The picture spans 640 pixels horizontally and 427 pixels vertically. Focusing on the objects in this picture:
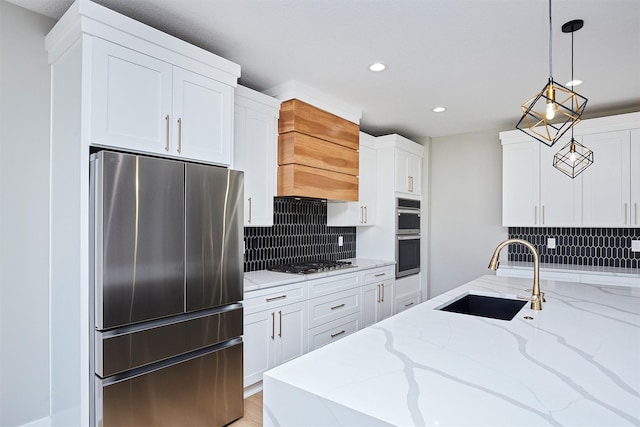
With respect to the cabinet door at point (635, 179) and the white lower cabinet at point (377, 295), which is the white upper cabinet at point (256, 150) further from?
the cabinet door at point (635, 179)

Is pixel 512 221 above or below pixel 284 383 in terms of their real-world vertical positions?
above

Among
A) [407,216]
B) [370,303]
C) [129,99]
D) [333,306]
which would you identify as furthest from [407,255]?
[129,99]

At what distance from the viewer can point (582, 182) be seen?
389cm

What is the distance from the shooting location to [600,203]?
3.82 meters

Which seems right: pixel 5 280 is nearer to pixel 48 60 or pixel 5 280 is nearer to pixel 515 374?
pixel 48 60

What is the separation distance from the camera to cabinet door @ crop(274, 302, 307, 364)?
2939 mm

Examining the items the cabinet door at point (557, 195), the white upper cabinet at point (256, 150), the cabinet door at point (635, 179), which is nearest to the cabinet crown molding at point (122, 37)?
the white upper cabinet at point (256, 150)

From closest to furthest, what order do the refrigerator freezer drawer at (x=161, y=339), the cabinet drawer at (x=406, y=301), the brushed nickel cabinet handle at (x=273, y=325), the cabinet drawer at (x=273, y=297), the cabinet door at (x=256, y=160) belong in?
the refrigerator freezer drawer at (x=161, y=339), the cabinet drawer at (x=273, y=297), the brushed nickel cabinet handle at (x=273, y=325), the cabinet door at (x=256, y=160), the cabinet drawer at (x=406, y=301)

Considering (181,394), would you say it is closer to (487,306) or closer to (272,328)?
(272,328)

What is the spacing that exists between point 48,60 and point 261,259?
6.96ft

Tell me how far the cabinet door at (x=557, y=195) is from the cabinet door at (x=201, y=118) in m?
3.39

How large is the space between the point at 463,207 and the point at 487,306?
2.95m

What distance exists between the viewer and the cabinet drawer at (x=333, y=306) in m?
3.24

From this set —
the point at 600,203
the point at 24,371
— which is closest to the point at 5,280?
the point at 24,371
